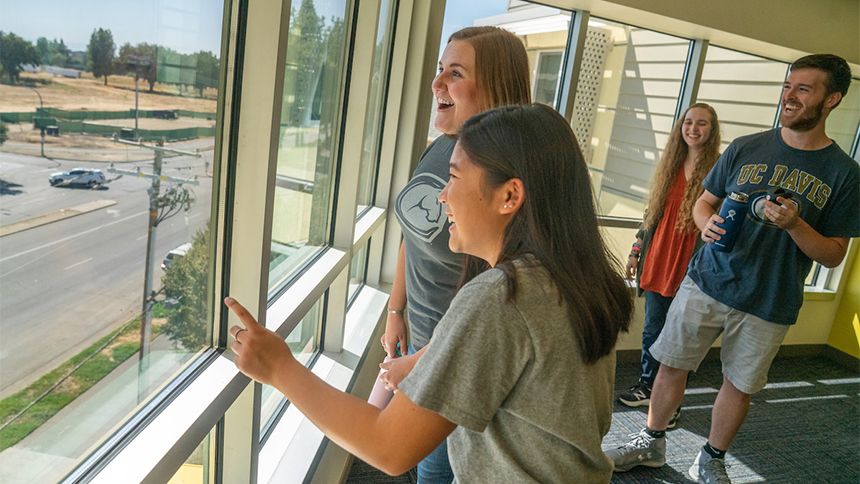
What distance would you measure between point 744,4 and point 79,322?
13.4 ft

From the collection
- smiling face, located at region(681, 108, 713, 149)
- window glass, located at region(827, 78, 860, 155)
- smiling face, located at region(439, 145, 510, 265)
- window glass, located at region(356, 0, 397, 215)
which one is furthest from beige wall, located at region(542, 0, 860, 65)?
smiling face, located at region(439, 145, 510, 265)

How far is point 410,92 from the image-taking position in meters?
2.93

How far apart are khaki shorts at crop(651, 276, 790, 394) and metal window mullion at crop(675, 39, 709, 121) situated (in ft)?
6.60

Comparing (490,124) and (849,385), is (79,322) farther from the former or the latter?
(849,385)

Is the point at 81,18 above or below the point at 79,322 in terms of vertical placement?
above

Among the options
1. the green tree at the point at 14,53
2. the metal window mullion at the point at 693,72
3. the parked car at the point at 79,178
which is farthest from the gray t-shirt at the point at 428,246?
the metal window mullion at the point at 693,72

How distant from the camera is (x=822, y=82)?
6.61 feet

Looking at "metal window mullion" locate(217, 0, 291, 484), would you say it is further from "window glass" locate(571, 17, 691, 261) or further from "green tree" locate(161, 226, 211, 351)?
"window glass" locate(571, 17, 691, 261)

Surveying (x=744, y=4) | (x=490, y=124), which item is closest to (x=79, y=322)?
(x=490, y=124)

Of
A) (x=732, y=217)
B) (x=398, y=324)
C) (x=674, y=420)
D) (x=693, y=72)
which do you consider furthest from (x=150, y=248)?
(x=693, y=72)

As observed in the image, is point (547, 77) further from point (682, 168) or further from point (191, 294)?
point (191, 294)

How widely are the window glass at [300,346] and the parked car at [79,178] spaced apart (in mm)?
999

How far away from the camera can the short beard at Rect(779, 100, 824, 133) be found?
2039 millimetres

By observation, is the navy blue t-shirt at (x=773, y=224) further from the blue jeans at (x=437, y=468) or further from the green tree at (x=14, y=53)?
the green tree at (x=14, y=53)
